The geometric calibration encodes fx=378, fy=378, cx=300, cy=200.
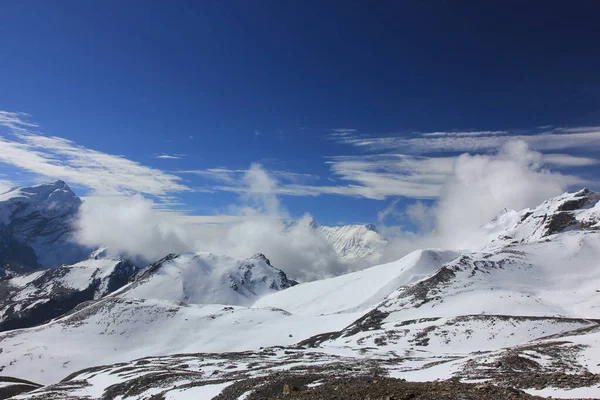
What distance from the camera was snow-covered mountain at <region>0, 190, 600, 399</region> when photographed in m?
33.4

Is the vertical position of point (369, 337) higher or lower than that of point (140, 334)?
higher

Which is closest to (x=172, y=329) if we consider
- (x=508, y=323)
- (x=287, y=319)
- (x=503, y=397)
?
(x=287, y=319)

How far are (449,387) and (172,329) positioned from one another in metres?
123

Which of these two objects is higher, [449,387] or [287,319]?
[449,387]

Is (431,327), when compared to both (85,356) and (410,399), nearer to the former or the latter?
(410,399)

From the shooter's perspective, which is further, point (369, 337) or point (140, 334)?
point (140, 334)

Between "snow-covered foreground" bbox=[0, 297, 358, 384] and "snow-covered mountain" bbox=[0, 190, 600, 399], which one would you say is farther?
"snow-covered foreground" bbox=[0, 297, 358, 384]

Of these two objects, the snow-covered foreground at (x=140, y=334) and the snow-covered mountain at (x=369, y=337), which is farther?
the snow-covered foreground at (x=140, y=334)

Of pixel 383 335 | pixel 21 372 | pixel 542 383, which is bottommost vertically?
pixel 21 372

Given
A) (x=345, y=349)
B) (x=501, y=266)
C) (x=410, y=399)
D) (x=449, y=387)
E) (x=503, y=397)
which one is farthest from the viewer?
(x=501, y=266)

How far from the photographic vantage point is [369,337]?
7856cm

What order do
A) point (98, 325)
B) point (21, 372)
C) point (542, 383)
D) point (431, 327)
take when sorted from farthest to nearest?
point (98, 325), point (21, 372), point (431, 327), point (542, 383)

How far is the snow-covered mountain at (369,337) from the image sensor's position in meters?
33.4

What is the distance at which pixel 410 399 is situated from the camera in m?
15.7
